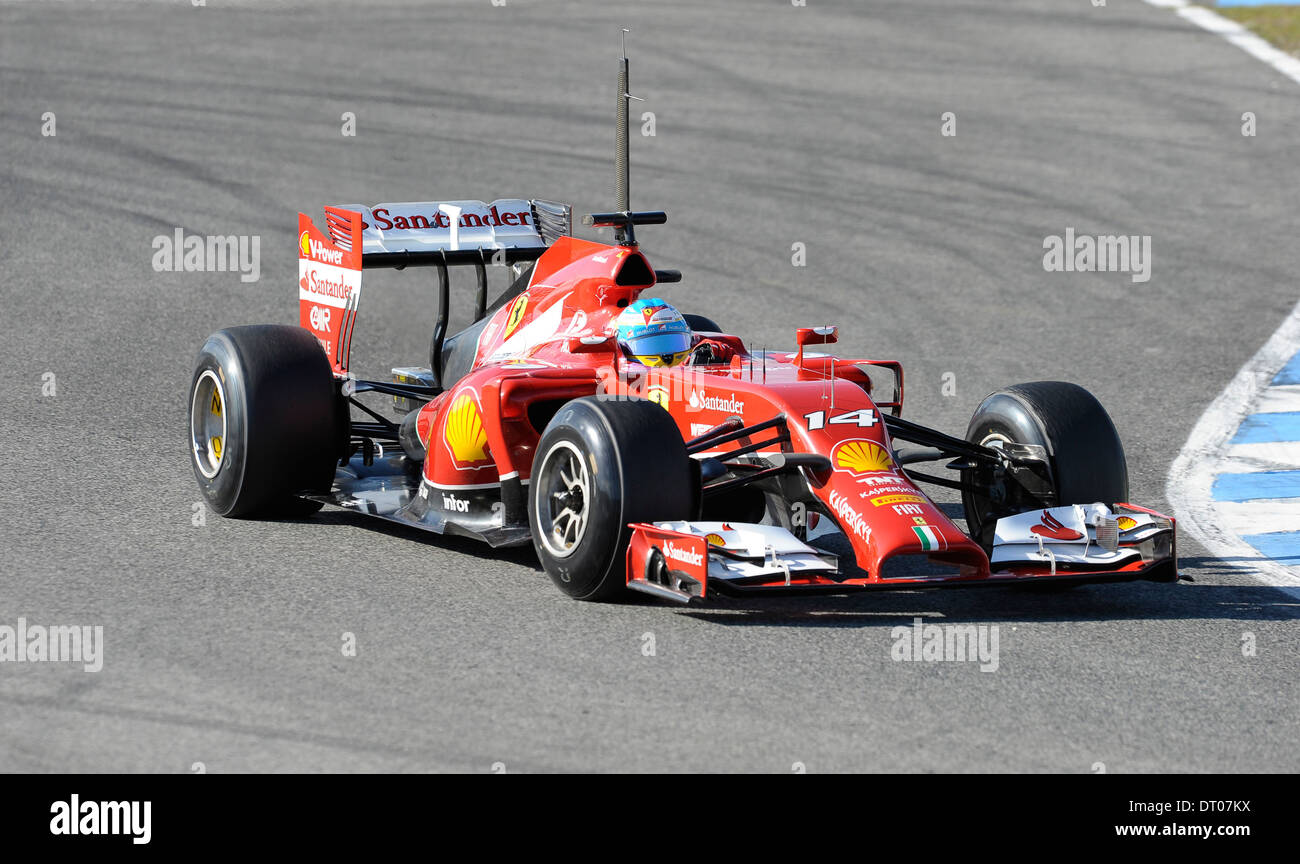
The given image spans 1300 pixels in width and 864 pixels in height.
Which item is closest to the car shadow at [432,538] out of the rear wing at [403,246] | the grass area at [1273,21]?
the rear wing at [403,246]

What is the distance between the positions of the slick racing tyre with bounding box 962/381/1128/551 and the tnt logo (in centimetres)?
351

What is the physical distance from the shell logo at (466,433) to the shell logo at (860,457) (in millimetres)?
1745

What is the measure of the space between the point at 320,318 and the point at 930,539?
3953 mm

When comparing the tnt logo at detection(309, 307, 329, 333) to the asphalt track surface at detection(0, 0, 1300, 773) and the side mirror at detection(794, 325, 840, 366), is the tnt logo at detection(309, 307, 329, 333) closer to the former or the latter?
the asphalt track surface at detection(0, 0, 1300, 773)

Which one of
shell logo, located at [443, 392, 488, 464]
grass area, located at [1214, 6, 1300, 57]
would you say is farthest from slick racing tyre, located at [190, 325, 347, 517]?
grass area, located at [1214, 6, 1300, 57]

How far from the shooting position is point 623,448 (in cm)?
709

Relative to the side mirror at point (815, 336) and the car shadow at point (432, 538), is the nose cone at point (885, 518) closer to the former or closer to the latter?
the side mirror at point (815, 336)

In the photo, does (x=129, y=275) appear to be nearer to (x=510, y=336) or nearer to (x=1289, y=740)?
(x=510, y=336)

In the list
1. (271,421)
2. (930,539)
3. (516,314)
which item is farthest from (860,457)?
(271,421)

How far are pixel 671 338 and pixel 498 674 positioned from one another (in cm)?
231

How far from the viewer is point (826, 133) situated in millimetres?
19562

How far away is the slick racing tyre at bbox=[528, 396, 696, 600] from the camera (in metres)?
7.09
